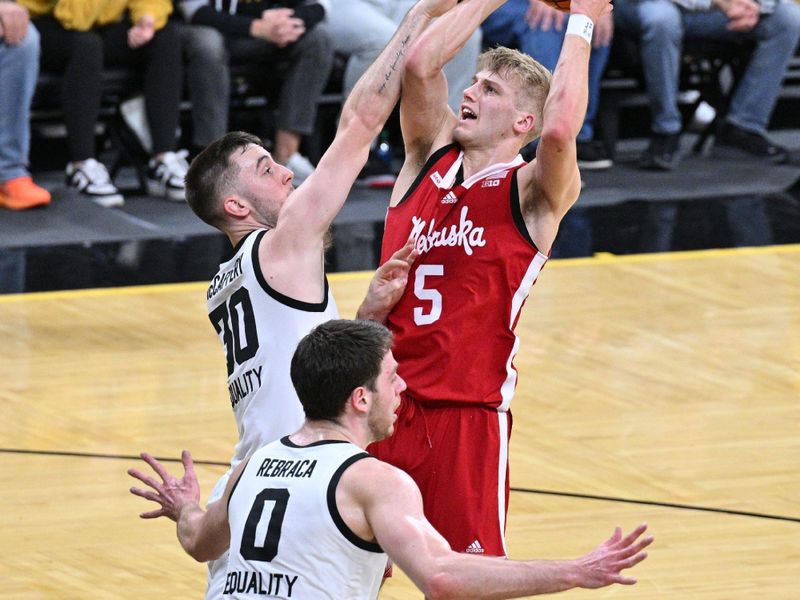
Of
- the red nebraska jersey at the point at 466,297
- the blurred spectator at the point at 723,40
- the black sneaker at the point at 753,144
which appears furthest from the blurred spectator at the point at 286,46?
the red nebraska jersey at the point at 466,297

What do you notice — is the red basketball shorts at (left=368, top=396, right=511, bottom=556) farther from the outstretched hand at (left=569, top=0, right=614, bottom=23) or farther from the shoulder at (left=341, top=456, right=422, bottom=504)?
the outstretched hand at (left=569, top=0, right=614, bottom=23)

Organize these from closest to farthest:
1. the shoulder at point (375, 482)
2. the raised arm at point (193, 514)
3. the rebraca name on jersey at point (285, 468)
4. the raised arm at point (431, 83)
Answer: the shoulder at point (375, 482)
the rebraca name on jersey at point (285, 468)
the raised arm at point (193, 514)
the raised arm at point (431, 83)

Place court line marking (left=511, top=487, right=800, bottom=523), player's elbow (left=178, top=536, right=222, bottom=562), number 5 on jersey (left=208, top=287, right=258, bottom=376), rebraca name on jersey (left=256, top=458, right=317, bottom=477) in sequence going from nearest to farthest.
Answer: rebraca name on jersey (left=256, top=458, right=317, bottom=477), player's elbow (left=178, top=536, right=222, bottom=562), number 5 on jersey (left=208, top=287, right=258, bottom=376), court line marking (left=511, top=487, right=800, bottom=523)

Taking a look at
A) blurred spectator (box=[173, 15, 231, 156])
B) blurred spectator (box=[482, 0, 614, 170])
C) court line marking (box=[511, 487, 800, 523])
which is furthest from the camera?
blurred spectator (box=[482, 0, 614, 170])

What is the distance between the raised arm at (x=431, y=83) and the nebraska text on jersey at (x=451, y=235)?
21cm

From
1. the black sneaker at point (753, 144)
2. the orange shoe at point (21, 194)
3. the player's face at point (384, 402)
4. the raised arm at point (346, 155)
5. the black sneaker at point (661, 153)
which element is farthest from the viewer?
the black sneaker at point (753, 144)

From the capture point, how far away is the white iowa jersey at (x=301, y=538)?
3553 millimetres

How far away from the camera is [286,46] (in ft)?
35.7

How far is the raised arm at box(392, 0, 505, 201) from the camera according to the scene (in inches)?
182

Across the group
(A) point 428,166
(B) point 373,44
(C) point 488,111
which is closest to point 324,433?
(A) point 428,166

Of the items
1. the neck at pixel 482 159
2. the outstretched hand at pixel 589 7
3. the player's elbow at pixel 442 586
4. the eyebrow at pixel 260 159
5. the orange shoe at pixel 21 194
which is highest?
the outstretched hand at pixel 589 7

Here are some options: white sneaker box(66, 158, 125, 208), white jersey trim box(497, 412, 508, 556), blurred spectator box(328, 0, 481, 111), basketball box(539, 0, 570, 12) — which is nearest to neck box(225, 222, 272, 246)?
white jersey trim box(497, 412, 508, 556)

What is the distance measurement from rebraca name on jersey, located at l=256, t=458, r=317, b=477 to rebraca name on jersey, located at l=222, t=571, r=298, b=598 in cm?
22

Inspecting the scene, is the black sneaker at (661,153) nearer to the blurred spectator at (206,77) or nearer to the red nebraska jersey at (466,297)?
the blurred spectator at (206,77)
